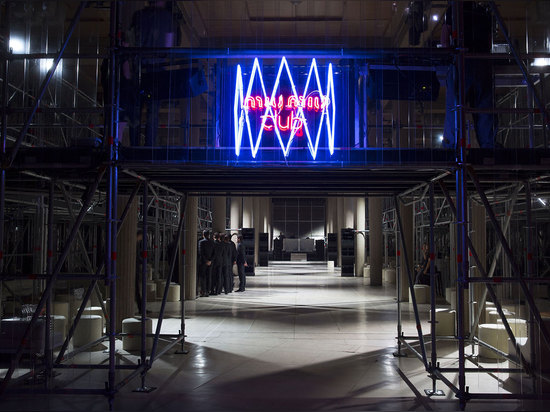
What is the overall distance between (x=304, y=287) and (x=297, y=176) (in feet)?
54.1

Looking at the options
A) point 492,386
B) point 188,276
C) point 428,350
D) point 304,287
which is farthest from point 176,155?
point 304,287

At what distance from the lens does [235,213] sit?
3353 cm

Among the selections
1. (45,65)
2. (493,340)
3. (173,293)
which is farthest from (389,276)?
(45,65)

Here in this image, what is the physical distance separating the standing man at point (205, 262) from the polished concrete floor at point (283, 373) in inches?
162

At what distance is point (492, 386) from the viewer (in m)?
7.67

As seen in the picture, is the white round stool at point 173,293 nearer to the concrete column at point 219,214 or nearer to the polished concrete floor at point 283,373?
the polished concrete floor at point 283,373

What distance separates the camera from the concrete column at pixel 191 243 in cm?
1723

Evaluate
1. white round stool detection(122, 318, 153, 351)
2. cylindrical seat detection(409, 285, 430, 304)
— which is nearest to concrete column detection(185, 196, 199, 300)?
white round stool detection(122, 318, 153, 351)

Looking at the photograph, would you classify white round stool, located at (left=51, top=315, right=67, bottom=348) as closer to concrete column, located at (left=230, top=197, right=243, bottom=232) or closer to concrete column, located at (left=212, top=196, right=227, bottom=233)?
concrete column, located at (left=212, top=196, right=227, bottom=233)

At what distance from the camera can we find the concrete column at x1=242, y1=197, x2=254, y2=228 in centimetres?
3856

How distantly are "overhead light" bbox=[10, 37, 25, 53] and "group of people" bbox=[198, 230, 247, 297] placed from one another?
939 cm

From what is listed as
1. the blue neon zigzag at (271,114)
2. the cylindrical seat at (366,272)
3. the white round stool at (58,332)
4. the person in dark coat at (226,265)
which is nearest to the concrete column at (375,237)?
the cylindrical seat at (366,272)

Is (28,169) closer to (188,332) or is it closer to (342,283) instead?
(188,332)

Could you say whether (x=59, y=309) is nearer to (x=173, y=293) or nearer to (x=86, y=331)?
(x=86, y=331)
